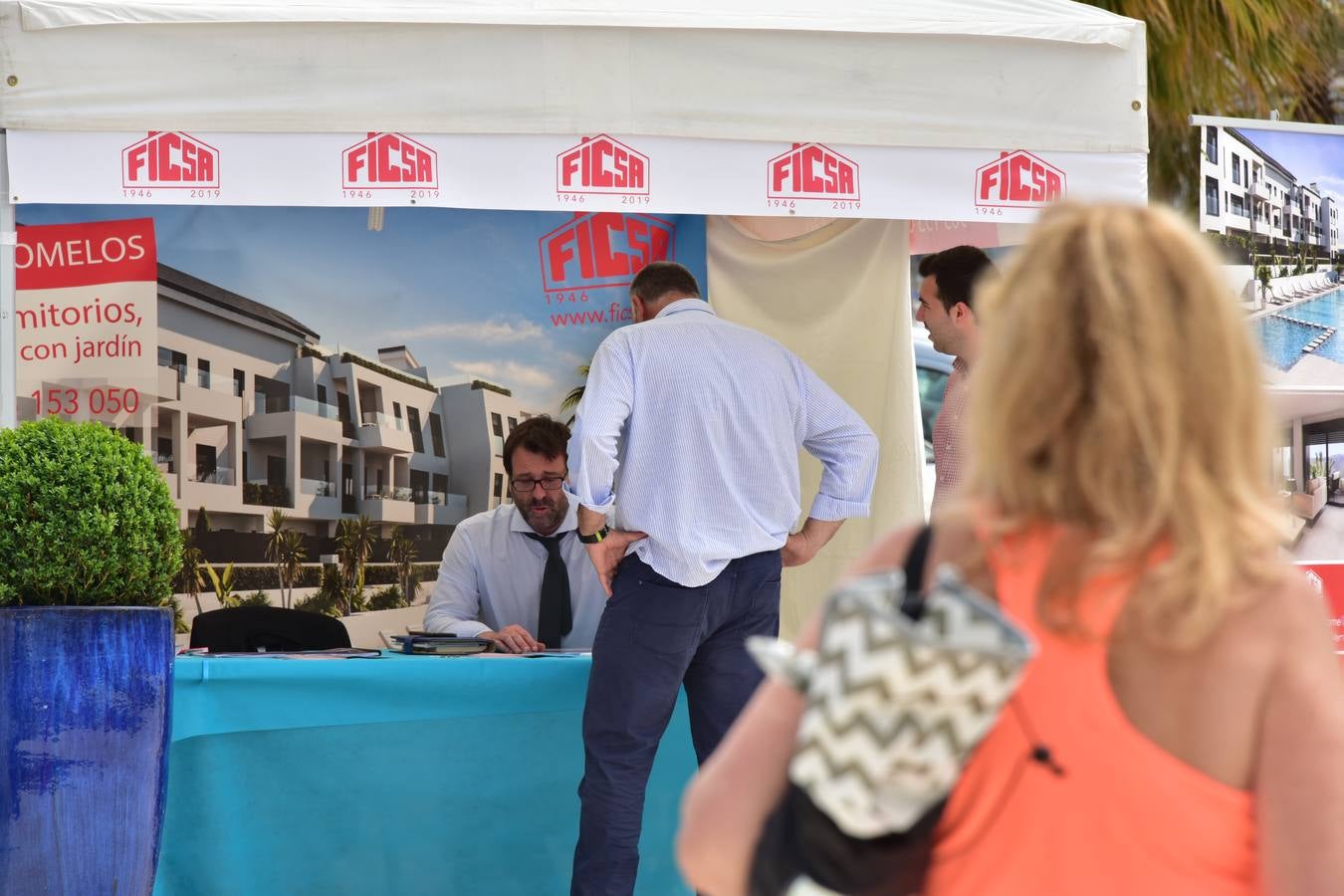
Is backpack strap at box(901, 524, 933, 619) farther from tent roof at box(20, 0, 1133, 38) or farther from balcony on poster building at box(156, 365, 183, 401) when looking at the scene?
balcony on poster building at box(156, 365, 183, 401)

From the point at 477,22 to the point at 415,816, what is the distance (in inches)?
78.3

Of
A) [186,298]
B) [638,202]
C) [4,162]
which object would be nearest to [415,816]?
[638,202]

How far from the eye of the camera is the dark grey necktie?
455 cm

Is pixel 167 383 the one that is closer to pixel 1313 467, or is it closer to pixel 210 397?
pixel 210 397

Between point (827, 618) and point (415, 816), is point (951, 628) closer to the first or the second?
point (827, 618)

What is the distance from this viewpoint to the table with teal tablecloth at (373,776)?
3625 mm

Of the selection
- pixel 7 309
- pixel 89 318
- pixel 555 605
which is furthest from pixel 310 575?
pixel 7 309

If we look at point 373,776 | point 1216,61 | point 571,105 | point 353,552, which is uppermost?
point 1216,61

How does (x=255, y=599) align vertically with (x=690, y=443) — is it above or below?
below

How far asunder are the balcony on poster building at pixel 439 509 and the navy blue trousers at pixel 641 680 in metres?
2.06

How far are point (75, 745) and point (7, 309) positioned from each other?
111 centimetres

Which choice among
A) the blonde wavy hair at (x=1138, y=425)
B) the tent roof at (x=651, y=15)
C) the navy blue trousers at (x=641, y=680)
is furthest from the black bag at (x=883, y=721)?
the tent roof at (x=651, y=15)

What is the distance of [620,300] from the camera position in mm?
5574

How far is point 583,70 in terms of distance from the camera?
3.60 metres
